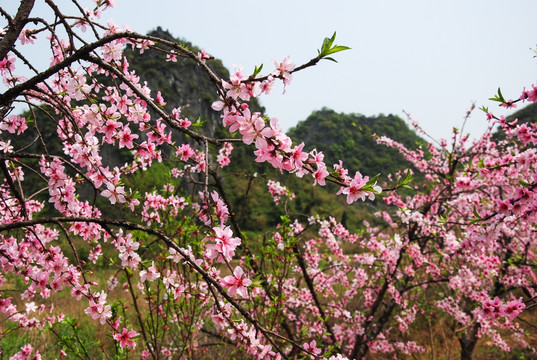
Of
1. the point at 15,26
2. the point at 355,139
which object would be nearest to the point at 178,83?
the point at 15,26

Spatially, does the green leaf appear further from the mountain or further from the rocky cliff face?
the mountain

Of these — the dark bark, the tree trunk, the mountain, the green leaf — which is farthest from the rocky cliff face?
the green leaf

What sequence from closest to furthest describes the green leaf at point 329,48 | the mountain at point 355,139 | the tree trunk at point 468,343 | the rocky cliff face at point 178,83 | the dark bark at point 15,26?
the green leaf at point 329,48 < the dark bark at point 15,26 < the tree trunk at point 468,343 < the rocky cliff face at point 178,83 < the mountain at point 355,139

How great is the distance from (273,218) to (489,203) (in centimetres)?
2496

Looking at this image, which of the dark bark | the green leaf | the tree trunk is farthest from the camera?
the tree trunk

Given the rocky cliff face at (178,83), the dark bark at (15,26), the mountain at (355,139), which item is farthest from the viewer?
the mountain at (355,139)

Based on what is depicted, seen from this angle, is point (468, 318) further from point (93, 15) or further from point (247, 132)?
point (93, 15)

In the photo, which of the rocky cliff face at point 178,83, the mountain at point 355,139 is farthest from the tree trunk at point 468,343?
the mountain at point 355,139

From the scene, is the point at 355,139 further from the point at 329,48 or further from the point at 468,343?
the point at 329,48

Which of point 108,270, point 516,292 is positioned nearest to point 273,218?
point 108,270

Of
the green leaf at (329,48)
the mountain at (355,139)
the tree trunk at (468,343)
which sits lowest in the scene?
the tree trunk at (468,343)

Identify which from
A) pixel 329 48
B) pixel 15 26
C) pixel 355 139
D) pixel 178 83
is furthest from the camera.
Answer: pixel 355 139

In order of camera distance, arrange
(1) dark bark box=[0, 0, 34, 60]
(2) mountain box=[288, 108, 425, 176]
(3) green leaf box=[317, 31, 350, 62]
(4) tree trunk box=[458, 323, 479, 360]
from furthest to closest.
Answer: (2) mountain box=[288, 108, 425, 176] < (4) tree trunk box=[458, 323, 479, 360] < (1) dark bark box=[0, 0, 34, 60] < (3) green leaf box=[317, 31, 350, 62]

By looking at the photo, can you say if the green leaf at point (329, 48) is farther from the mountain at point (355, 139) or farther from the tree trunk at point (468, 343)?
the mountain at point (355, 139)
